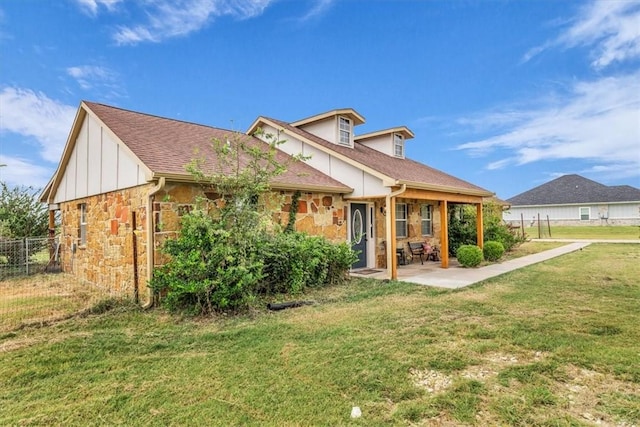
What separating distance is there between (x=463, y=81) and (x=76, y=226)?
1833cm

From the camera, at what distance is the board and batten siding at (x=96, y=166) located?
25.5 ft

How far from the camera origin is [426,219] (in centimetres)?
1445

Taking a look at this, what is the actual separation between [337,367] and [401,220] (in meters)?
9.56

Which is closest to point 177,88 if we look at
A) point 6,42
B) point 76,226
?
point 6,42

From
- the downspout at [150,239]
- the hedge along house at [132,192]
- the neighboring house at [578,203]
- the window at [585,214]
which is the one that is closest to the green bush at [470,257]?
the hedge along house at [132,192]

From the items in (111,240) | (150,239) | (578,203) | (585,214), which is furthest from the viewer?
(585,214)

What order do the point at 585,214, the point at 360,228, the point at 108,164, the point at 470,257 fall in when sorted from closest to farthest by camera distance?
1. the point at 108,164
2. the point at 470,257
3. the point at 360,228
4. the point at 585,214

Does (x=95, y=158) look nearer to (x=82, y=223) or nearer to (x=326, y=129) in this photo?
(x=82, y=223)

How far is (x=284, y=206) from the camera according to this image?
932 centimetres


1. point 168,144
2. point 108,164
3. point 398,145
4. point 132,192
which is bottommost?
point 132,192

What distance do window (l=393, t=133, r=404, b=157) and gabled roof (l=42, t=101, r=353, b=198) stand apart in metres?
5.15

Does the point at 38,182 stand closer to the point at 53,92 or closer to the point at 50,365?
the point at 53,92

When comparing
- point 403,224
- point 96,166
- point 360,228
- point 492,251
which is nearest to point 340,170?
point 360,228

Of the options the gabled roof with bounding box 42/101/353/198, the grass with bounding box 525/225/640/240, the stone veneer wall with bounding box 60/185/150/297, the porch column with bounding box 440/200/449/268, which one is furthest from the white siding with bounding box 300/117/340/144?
the grass with bounding box 525/225/640/240
